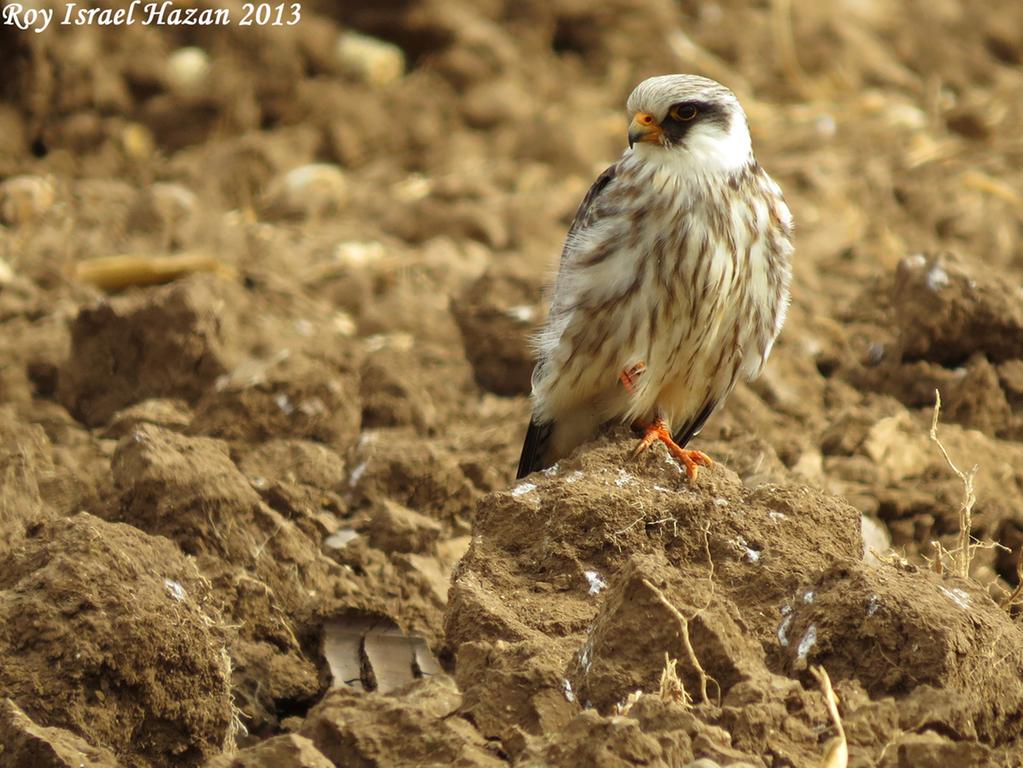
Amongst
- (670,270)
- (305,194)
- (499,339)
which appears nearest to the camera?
(670,270)

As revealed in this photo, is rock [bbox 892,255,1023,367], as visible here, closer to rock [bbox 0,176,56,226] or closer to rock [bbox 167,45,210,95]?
rock [bbox 0,176,56,226]

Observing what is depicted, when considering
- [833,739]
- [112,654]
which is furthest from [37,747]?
[833,739]

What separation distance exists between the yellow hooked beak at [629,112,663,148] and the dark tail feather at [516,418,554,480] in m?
0.97

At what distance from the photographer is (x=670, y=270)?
16.1 ft

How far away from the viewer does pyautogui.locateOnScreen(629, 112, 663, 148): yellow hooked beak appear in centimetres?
501

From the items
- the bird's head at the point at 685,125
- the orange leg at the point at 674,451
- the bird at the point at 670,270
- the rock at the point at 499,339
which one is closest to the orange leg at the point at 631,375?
the bird at the point at 670,270

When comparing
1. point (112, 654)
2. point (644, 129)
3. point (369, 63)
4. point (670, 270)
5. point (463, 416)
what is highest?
point (644, 129)

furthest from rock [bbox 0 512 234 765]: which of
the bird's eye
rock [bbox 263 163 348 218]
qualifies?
rock [bbox 263 163 348 218]

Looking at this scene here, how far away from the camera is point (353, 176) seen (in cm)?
951

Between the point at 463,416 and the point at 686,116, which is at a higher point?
the point at 686,116

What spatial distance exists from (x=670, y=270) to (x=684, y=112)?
1.67 ft

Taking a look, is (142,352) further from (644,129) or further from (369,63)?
(369,63)

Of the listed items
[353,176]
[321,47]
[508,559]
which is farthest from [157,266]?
[508,559]

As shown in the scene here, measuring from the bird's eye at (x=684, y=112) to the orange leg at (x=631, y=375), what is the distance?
0.76 metres
